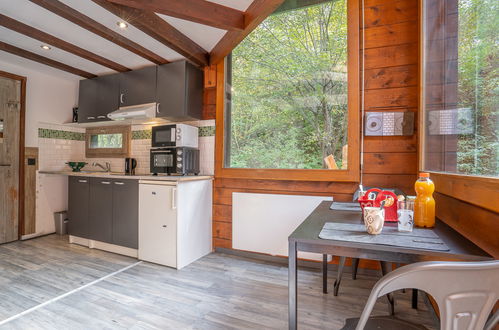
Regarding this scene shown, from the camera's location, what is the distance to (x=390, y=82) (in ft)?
7.53

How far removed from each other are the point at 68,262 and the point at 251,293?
2.06m

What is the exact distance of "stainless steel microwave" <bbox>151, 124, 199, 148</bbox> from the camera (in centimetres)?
292

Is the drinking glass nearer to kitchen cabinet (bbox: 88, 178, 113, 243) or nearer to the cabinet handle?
the cabinet handle

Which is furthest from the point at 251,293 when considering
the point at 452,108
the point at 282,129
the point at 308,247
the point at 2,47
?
the point at 2,47

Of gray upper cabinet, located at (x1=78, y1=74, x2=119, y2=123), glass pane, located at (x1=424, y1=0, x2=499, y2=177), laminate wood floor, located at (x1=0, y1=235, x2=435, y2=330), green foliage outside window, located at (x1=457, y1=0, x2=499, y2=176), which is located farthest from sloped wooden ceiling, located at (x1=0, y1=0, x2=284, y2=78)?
laminate wood floor, located at (x1=0, y1=235, x2=435, y2=330)

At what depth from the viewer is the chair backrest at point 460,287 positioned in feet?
1.85

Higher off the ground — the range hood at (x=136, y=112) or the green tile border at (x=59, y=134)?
the range hood at (x=136, y=112)

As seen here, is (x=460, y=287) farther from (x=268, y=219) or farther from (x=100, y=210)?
(x=100, y=210)

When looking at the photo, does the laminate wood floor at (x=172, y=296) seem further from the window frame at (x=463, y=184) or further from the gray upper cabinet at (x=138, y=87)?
the gray upper cabinet at (x=138, y=87)

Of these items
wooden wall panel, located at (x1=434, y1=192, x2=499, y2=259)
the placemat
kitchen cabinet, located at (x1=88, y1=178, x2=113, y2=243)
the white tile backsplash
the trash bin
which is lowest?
the trash bin

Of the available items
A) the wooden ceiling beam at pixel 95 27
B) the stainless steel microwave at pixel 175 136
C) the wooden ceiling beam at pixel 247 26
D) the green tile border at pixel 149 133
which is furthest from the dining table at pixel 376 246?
the wooden ceiling beam at pixel 95 27

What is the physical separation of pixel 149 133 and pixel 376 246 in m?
3.36

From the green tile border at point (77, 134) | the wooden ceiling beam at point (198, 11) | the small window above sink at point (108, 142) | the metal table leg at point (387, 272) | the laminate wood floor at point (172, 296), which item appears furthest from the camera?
the small window above sink at point (108, 142)

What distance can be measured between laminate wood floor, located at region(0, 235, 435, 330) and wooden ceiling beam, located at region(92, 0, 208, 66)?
2313mm
